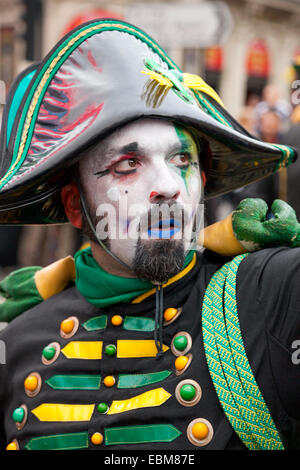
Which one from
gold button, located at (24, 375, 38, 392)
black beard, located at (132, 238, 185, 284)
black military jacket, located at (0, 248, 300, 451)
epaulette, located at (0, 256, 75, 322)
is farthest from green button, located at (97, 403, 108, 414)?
epaulette, located at (0, 256, 75, 322)

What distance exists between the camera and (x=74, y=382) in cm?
177

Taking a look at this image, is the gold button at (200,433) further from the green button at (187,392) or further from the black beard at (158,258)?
the black beard at (158,258)

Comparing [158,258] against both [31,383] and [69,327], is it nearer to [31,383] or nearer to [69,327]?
[69,327]

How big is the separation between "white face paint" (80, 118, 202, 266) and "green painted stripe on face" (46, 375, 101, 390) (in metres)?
0.36

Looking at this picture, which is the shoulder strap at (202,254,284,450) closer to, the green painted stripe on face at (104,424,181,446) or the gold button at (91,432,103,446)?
the green painted stripe on face at (104,424,181,446)

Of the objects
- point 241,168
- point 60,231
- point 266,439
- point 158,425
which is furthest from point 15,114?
point 60,231

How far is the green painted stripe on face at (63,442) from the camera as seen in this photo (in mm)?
1679

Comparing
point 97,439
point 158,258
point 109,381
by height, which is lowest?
point 97,439

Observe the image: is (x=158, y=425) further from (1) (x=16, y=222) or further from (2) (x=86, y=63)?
(2) (x=86, y=63)

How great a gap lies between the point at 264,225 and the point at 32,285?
89cm

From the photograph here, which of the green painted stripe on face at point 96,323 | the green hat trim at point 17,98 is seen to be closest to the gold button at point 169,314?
the green painted stripe on face at point 96,323

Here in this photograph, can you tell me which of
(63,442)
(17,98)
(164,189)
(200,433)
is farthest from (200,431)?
(17,98)

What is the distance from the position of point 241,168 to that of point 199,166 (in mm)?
187
